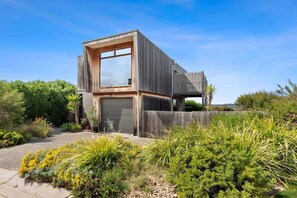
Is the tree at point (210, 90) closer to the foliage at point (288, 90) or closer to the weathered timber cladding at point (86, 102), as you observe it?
the foliage at point (288, 90)

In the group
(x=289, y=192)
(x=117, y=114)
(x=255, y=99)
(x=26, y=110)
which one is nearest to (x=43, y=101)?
(x=26, y=110)

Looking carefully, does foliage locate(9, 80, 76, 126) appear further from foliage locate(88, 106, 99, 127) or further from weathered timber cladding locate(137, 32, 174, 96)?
weathered timber cladding locate(137, 32, 174, 96)

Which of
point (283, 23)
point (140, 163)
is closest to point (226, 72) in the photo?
point (283, 23)

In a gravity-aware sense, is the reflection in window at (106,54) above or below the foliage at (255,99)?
above

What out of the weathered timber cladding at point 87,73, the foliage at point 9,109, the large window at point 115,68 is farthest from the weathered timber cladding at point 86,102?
the foliage at point 9,109

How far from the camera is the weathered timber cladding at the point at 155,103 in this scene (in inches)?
400

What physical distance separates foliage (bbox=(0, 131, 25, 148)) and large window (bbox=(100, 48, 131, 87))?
495 centimetres

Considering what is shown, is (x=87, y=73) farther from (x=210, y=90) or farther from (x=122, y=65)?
(x=210, y=90)

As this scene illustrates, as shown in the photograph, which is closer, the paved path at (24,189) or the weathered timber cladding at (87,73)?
the paved path at (24,189)

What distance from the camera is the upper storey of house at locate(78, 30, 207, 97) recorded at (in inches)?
364

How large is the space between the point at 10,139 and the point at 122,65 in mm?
6233

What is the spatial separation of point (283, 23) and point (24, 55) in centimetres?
1256

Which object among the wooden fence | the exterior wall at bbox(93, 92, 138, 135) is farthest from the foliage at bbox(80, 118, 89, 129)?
the wooden fence

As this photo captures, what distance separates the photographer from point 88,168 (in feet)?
11.4
